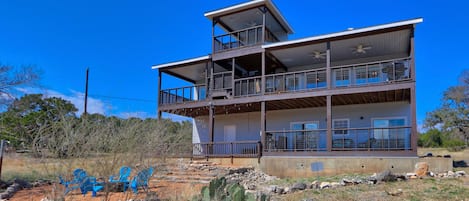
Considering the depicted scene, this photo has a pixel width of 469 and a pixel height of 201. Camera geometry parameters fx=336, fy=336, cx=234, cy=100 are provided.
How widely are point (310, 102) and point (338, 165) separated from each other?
156 inches

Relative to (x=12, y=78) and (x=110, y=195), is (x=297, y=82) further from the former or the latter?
(x=12, y=78)

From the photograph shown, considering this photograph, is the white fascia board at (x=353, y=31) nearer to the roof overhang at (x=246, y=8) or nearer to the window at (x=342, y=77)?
the roof overhang at (x=246, y=8)

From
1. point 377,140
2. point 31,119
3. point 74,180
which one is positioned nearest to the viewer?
point 74,180

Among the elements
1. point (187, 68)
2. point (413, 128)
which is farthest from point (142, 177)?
point (187, 68)

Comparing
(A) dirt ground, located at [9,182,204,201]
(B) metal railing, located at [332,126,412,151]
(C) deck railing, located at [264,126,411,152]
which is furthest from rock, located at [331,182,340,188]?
(A) dirt ground, located at [9,182,204,201]

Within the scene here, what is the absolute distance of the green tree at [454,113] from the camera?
33.7 metres

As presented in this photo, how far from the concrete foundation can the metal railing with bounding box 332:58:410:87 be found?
3320 mm

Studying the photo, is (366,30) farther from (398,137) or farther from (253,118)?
(253,118)

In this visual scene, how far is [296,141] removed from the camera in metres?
15.8

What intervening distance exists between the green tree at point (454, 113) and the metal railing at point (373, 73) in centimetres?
2310

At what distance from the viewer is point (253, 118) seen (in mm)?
19344

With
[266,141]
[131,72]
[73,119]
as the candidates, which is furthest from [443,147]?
[73,119]

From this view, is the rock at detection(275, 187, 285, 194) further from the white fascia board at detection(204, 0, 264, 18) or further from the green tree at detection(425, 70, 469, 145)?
the green tree at detection(425, 70, 469, 145)

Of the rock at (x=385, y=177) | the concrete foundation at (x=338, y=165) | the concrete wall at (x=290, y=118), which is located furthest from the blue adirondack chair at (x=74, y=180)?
the concrete wall at (x=290, y=118)
